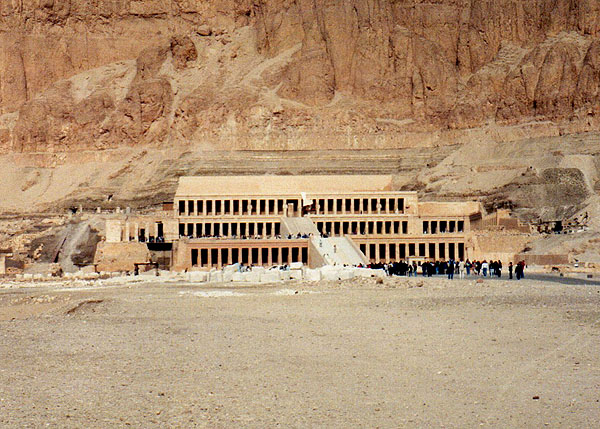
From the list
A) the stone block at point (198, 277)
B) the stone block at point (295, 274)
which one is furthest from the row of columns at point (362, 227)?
the stone block at point (198, 277)

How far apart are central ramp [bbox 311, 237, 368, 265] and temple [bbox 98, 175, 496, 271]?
0.34ft

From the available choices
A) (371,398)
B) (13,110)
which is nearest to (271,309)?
(371,398)

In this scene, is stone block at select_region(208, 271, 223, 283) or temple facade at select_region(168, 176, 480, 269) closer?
stone block at select_region(208, 271, 223, 283)

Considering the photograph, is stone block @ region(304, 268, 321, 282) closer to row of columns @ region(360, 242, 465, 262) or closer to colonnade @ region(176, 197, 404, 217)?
row of columns @ region(360, 242, 465, 262)

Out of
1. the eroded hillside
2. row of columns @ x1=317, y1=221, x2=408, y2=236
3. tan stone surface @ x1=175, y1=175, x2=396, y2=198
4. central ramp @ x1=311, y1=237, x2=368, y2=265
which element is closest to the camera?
central ramp @ x1=311, y1=237, x2=368, y2=265

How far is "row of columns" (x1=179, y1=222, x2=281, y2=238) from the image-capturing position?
4102 inches

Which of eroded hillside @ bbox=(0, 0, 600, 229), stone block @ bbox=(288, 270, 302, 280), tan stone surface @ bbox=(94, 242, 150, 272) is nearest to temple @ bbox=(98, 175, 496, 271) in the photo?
tan stone surface @ bbox=(94, 242, 150, 272)

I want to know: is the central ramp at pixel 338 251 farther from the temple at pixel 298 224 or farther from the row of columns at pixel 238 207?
the row of columns at pixel 238 207

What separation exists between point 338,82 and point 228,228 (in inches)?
3157

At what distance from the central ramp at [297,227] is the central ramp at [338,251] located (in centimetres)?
569

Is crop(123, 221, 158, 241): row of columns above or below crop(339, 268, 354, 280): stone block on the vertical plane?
above

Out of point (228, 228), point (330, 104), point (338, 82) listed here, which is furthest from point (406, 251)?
point (338, 82)

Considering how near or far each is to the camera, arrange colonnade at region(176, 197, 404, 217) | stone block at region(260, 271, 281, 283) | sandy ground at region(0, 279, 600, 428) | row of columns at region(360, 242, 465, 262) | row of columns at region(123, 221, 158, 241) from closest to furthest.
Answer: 1. sandy ground at region(0, 279, 600, 428)
2. stone block at region(260, 271, 281, 283)
3. row of columns at region(360, 242, 465, 262)
4. row of columns at region(123, 221, 158, 241)
5. colonnade at region(176, 197, 404, 217)

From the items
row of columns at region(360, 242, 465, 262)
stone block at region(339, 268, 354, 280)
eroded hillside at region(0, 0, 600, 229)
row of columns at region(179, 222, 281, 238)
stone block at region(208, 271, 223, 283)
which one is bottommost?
row of columns at region(360, 242, 465, 262)
